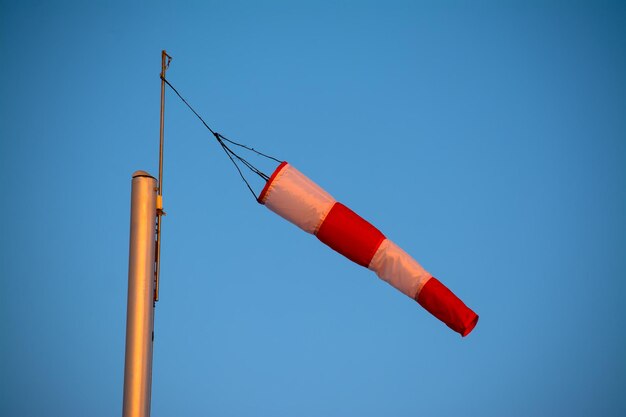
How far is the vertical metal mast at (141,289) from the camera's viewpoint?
5.80 meters

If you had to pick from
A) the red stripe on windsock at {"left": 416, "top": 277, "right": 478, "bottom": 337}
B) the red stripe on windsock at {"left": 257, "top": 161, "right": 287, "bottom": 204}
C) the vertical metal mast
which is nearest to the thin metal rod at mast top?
the vertical metal mast

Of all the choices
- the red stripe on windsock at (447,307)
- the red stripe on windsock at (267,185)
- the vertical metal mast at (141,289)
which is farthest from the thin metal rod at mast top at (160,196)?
the red stripe on windsock at (447,307)

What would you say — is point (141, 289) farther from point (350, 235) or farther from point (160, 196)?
point (350, 235)

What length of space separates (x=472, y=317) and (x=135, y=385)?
2.57 metres

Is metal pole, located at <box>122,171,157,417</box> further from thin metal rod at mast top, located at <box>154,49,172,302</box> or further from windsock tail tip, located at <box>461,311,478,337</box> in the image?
windsock tail tip, located at <box>461,311,478,337</box>

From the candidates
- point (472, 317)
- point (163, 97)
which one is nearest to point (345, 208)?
point (472, 317)

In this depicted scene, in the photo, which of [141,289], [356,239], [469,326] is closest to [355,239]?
[356,239]

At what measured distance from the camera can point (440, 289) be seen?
612 cm

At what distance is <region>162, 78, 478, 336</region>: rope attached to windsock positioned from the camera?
6098 mm

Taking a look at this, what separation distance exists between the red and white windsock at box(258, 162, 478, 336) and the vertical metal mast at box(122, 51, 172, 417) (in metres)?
0.85

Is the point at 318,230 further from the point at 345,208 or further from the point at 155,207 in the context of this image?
the point at 155,207

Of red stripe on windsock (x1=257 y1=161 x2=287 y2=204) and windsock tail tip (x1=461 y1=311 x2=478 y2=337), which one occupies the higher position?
red stripe on windsock (x1=257 y1=161 x2=287 y2=204)

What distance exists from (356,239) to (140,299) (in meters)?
1.69

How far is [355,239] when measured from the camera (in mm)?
6156
